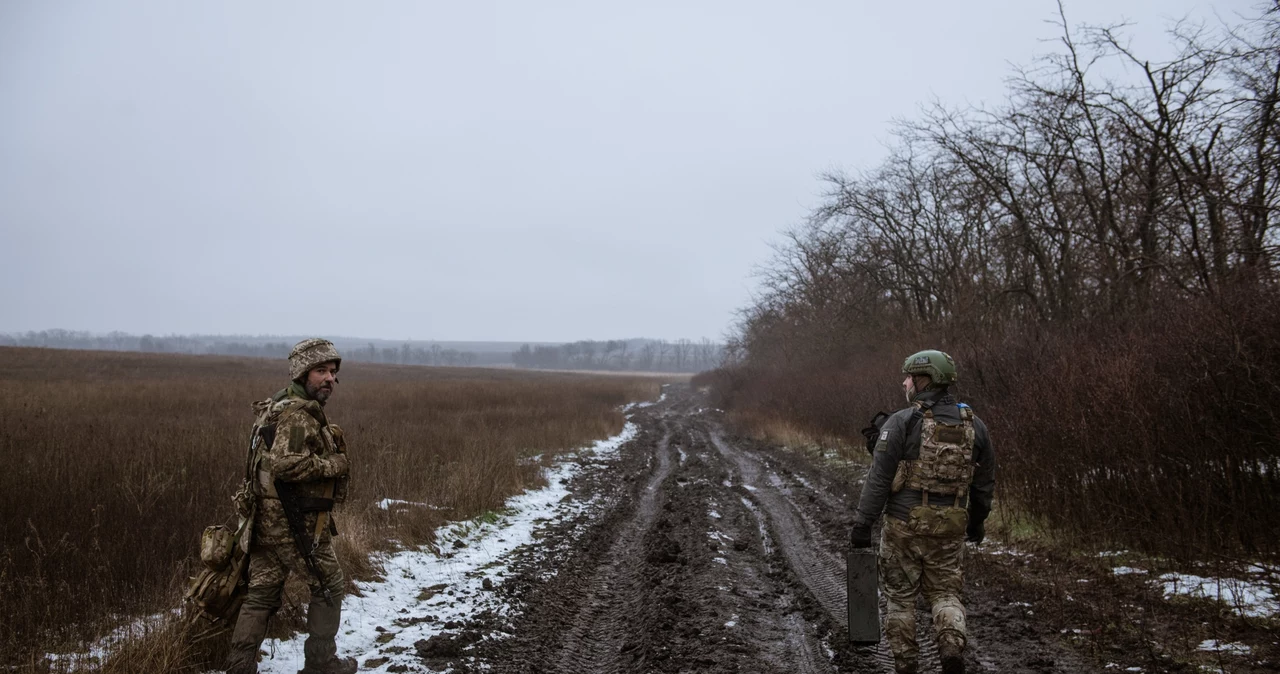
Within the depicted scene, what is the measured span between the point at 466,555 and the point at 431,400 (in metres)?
18.0

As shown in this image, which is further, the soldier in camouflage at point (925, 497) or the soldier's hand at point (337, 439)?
the soldier in camouflage at point (925, 497)

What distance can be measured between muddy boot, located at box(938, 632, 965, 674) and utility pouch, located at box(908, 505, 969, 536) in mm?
575

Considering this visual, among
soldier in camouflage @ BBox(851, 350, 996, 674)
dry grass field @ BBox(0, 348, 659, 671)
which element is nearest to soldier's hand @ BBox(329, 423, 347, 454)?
dry grass field @ BBox(0, 348, 659, 671)

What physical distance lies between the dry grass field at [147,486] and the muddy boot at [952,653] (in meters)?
4.68

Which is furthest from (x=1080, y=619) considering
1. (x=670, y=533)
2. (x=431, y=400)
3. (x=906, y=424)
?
(x=431, y=400)

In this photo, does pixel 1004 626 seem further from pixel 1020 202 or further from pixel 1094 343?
pixel 1020 202

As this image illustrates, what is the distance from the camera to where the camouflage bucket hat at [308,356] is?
3.89 m

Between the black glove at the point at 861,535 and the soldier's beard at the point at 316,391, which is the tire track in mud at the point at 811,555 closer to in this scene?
the black glove at the point at 861,535

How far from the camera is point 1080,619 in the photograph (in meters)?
5.08

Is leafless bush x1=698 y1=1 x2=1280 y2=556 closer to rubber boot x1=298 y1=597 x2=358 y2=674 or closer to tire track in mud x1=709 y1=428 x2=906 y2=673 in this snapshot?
tire track in mud x1=709 y1=428 x2=906 y2=673

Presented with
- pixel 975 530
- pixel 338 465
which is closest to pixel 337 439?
pixel 338 465

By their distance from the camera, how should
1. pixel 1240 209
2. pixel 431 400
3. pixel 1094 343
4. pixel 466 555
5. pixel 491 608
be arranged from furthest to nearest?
pixel 431 400, pixel 1094 343, pixel 1240 209, pixel 466 555, pixel 491 608

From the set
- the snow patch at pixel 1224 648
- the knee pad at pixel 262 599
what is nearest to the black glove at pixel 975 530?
the snow patch at pixel 1224 648

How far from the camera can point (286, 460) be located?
3.66 metres
